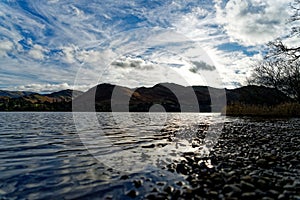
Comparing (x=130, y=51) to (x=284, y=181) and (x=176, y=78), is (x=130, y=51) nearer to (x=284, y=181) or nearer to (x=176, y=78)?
(x=176, y=78)

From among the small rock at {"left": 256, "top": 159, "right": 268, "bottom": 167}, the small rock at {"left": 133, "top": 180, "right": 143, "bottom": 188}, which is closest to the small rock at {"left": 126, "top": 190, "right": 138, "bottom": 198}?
the small rock at {"left": 133, "top": 180, "right": 143, "bottom": 188}

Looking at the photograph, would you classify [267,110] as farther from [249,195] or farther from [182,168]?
[249,195]

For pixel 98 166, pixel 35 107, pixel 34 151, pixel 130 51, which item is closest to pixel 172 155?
pixel 98 166

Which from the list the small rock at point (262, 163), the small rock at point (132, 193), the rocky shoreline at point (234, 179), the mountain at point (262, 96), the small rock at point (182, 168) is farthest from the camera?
the mountain at point (262, 96)

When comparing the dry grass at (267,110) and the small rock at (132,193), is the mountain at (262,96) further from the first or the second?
the small rock at (132,193)

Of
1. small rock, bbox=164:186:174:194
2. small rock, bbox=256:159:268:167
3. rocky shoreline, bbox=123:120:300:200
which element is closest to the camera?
rocky shoreline, bbox=123:120:300:200

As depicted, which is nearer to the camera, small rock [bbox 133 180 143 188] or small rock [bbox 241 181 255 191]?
small rock [bbox 241 181 255 191]

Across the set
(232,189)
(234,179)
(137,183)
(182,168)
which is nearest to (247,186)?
(232,189)

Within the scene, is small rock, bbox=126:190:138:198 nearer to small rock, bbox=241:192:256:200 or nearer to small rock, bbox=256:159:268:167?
small rock, bbox=241:192:256:200

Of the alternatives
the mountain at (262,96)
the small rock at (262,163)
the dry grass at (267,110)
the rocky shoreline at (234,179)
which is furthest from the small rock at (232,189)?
the mountain at (262,96)

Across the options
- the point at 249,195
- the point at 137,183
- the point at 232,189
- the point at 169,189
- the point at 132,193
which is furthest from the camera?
the point at 137,183

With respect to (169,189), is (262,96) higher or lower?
higher

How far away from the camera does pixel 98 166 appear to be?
909 cm

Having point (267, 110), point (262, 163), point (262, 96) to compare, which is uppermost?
point (262, 96)
